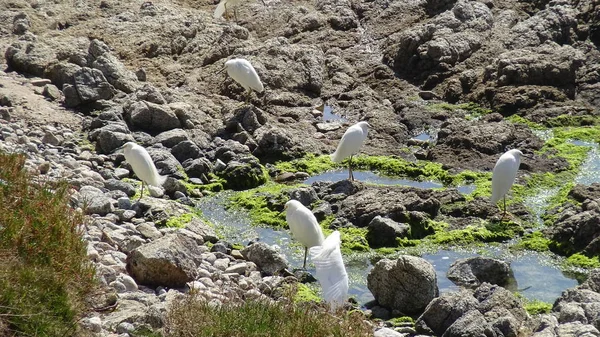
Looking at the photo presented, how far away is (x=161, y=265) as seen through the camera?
8.56 metres

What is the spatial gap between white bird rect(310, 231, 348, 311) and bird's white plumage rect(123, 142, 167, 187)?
383 cm

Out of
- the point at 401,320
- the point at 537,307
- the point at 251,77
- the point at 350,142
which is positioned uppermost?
the point at 251,77

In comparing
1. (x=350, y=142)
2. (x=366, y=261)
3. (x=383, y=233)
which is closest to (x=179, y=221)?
(x=366, y=261)

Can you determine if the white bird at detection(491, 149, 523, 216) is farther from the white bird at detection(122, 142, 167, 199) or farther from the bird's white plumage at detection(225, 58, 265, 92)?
the bird's white plumage at detection(225, 58, 265, 92)

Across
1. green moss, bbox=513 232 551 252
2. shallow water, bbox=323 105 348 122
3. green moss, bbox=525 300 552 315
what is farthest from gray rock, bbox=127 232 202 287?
shallow water, bbox=323 105 348 122

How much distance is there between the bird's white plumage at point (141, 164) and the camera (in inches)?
470

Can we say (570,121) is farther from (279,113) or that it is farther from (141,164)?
(141,164)

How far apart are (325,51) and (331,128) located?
3.93m

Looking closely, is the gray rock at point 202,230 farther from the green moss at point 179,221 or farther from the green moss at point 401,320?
the green moss at point 401,320

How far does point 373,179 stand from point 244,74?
3214 millimetres

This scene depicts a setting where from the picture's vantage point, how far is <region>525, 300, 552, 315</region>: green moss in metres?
9.71

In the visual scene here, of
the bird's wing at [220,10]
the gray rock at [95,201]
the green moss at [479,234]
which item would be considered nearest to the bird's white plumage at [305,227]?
the green moss at [479,234]

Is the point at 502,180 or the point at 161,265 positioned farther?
the point at 502,180

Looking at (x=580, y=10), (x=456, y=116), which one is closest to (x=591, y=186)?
(x=456, y=116)
